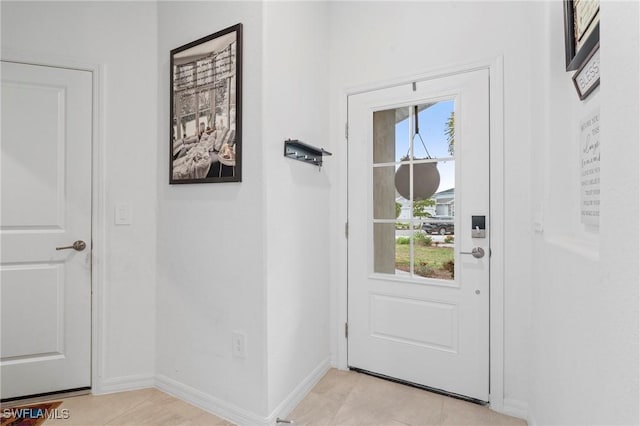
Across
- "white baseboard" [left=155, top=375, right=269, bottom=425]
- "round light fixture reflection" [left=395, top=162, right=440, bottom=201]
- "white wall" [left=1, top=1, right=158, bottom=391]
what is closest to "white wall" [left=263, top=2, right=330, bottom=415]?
"white baseboard" [left=155, top=375, right=269, bottom=425]

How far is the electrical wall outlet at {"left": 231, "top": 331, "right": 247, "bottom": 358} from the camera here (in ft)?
5.73

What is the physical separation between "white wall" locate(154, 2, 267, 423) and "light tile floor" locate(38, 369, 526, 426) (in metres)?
0.13

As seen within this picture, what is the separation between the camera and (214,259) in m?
1.85

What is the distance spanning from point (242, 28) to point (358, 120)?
0.93 metres

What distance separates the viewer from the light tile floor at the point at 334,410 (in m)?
1.73

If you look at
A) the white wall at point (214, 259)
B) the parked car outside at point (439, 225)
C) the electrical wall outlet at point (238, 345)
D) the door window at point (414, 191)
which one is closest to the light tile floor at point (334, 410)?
the white wall at point (214, 259)

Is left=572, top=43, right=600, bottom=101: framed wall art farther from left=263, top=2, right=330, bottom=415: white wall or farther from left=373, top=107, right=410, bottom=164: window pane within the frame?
left=263, top=2, right=330, bottom=415: white wall

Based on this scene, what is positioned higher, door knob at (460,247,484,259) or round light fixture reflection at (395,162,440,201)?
round light fixture reflection at (395,162,440,201)

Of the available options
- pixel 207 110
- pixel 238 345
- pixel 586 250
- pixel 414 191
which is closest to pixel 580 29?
pixel 586 250

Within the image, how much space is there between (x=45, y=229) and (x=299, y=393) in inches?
71.6

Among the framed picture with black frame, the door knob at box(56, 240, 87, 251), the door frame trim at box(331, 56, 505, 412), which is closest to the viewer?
the framed picture with black frame

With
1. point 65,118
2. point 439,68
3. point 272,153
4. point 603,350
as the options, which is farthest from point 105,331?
point 439,68

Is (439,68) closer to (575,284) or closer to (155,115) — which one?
(575,284)

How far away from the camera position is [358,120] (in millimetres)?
2262
